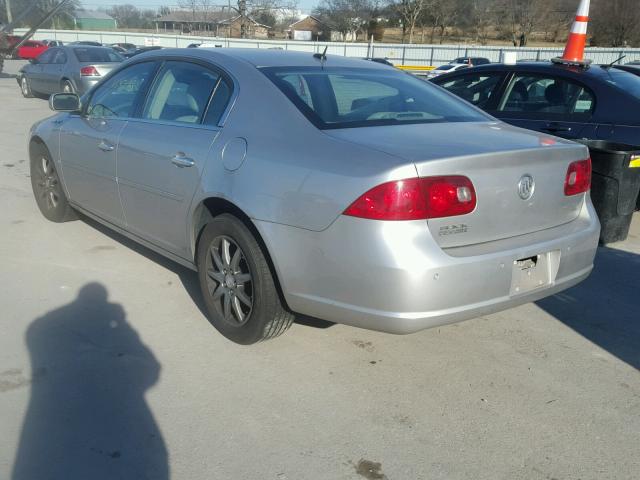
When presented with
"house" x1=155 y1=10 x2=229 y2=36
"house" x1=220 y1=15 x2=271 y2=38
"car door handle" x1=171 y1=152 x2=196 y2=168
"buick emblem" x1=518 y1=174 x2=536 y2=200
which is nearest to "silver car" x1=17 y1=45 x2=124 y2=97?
"car door handle" x1=171 y1=152 x2=196 y2=168

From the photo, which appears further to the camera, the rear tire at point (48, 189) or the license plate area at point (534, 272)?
the rear tire at point (48, 189)

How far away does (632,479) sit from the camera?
2.54 metres

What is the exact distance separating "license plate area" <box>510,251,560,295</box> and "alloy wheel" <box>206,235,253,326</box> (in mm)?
1358

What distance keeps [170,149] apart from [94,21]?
86775mm

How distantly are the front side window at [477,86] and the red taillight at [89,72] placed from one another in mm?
10297

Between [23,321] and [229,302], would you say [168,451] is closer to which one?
[229,302]

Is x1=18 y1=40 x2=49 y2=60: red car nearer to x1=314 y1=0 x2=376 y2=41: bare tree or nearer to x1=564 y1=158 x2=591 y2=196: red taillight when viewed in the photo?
x1=314 y1=0 x2=376 y2=41: bare tree

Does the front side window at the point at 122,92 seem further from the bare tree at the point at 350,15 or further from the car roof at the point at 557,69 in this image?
the bare tree at the point at 350,15

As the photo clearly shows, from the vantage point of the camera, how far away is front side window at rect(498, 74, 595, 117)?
5.92 m

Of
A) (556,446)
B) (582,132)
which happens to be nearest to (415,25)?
(582,132)

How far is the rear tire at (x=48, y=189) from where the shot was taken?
5.54 m

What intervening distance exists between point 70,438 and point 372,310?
1.44 meters

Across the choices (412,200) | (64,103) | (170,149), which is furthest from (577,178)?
(64,103)

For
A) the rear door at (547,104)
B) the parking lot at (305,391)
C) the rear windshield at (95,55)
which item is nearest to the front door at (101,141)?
the parking lot at (305,391)
